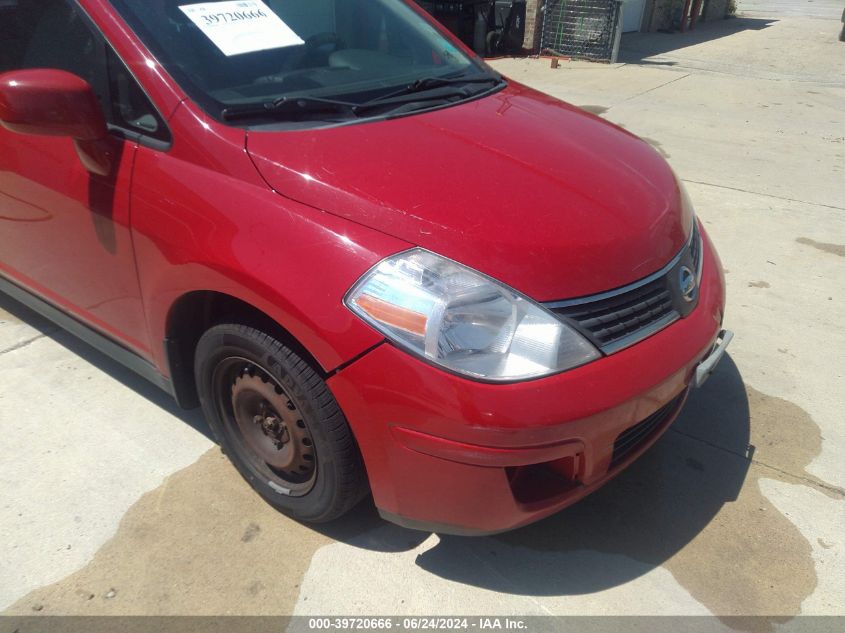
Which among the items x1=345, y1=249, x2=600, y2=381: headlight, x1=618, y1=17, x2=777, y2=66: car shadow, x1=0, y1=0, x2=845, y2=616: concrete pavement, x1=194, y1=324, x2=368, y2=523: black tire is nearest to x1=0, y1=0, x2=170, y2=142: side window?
x1=194, y1=324, x2=368, y2=523: black tire

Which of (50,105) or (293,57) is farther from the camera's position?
(293,57)

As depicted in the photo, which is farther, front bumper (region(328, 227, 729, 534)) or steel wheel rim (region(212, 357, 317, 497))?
steel wheel rim (region(212, 357, 317, 497))

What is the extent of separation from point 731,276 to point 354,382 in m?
3.12

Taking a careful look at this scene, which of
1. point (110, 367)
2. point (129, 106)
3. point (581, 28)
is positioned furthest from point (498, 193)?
point (581, 28)

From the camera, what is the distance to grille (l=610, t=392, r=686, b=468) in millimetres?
2098

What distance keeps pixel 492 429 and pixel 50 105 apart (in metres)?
1.59

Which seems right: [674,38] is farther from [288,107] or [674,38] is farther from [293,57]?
[288,107]

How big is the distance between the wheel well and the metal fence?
11064mm

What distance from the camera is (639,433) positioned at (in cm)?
219

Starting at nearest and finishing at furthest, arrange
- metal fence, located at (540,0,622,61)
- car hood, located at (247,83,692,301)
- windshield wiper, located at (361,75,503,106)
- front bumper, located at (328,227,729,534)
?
front bumper, located at (328,227,729,534), car hood, located at (247,83,692,301), windshield wiper, located at (361,75,503,106), metal fence, located at (540,0,622,61)

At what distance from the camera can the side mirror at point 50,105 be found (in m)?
2.03

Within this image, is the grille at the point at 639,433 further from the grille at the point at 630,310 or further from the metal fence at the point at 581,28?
the metal fence at the point at 581,28
